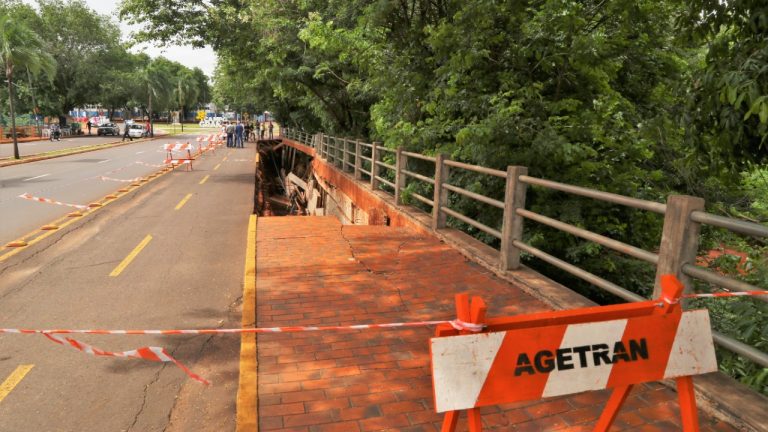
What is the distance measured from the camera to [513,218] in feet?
18.4

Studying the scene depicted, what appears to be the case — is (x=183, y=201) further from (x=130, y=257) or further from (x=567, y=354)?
(x=567, y=354)

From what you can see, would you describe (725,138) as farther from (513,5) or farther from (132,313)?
(132,313)

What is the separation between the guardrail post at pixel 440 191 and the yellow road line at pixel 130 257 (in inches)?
188

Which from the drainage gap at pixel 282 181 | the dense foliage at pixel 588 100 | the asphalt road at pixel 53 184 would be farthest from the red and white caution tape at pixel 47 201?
the dense foliage at pixel 588 100

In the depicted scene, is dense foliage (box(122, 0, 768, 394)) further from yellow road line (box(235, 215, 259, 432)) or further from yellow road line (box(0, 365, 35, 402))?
yellow road line (box(0, 365, 35, 402))

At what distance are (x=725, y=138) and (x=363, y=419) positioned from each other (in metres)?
3.53

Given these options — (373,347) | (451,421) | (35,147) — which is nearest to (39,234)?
(373,347)

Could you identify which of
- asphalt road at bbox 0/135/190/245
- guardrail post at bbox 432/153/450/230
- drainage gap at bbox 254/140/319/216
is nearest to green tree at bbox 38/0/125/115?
drainage gap at bbox 254/140/319/216

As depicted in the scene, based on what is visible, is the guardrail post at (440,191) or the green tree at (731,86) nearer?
the green tree at (731,86)

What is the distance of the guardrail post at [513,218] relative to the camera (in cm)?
558

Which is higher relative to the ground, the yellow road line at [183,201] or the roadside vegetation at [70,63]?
the roadside vegetation at [70,63]

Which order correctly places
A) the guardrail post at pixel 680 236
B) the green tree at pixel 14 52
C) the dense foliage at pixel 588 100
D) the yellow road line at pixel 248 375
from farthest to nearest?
the green tree at pixel 14 52 < the dense foliage at pixel 588 100 < the guardrail post at pixel 680 236 < the yellow road line at pixel 248 375

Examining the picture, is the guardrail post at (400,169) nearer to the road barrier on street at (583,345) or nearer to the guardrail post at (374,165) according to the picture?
the guardrail post at (374,165)

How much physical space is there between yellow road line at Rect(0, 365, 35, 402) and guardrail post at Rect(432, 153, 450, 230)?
17.4 feet
